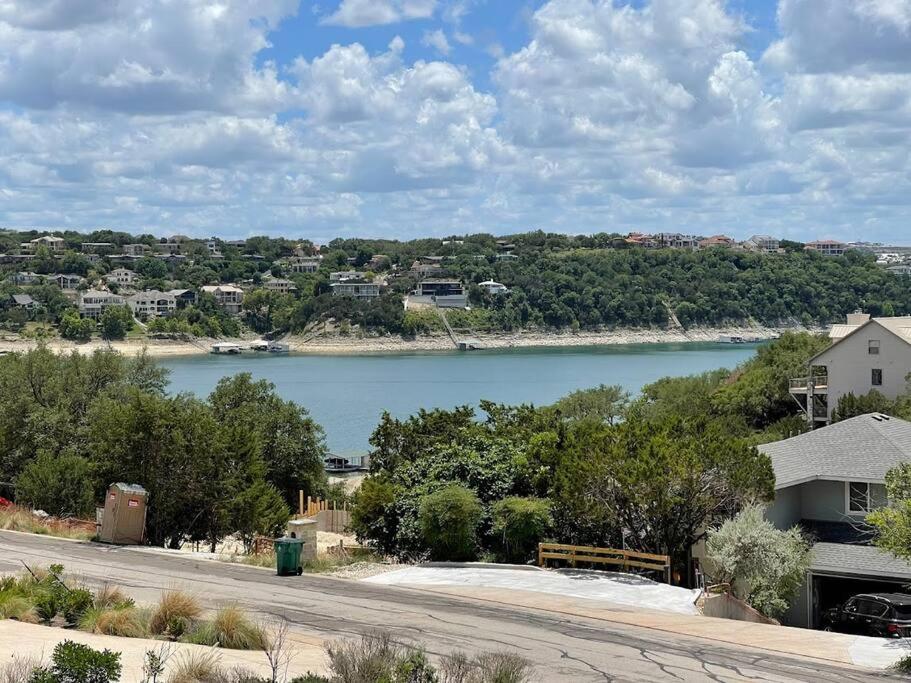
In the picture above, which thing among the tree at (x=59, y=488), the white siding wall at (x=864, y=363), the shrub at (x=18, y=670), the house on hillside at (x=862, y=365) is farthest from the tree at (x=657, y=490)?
the white siding wall at (x=864, y=363)

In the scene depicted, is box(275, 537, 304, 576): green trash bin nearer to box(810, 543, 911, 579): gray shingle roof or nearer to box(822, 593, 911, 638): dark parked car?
box(822, 593, 911, 638): dark parked car

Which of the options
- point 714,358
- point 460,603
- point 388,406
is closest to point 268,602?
point 460,603

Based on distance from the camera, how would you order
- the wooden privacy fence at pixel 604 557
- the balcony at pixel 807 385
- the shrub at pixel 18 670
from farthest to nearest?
the balcony at pixel 807 385 → the wooden privacy fence at pixel 604 557 → the shrub at pixel 18 670

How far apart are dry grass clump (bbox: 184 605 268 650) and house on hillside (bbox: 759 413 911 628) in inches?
491

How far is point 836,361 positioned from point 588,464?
94.2 feet

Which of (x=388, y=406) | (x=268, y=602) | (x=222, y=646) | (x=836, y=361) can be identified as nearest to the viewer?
(x=222, y=646)

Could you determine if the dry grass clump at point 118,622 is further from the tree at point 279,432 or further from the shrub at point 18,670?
the tree at point 279,432

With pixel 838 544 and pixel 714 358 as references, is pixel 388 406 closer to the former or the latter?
pixel 714 358

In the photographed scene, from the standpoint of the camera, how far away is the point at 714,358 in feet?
591

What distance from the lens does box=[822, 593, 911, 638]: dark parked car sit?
1975 cm

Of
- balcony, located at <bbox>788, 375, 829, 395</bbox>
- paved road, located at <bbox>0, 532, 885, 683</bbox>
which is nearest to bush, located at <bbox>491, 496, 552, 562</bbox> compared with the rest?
paved road, located at <bbox>0, 532, 885, 683</bbox>

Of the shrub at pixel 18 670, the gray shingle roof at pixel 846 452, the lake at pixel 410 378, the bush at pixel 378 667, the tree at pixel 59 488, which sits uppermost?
the lake at pixel 410 378

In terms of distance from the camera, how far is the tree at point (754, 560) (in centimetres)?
2177

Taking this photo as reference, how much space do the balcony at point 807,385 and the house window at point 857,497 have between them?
23.4m
